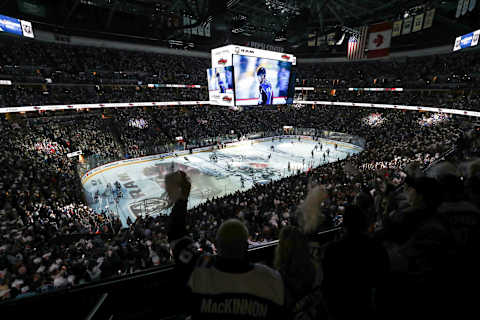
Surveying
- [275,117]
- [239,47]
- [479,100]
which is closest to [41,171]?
[239,47]

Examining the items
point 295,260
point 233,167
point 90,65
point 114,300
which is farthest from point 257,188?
point 90,65

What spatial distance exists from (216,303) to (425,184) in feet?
7.67

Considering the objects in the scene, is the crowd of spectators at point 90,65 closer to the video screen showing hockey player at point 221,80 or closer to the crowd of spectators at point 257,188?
the crowd of spectators at point 257,188

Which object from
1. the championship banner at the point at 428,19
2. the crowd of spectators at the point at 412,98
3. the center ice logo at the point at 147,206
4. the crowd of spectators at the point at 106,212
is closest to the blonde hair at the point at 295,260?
the crowd of spectators at the point at 106,212

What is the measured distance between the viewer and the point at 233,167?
25219mm

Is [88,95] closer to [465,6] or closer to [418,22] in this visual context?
[418,22]

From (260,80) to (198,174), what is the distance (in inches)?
418

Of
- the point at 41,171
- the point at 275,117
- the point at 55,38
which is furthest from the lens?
the point at 275,117

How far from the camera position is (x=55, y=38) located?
33.2 metres

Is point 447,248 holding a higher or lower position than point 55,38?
lower

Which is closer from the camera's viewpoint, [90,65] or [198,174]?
[198,174]

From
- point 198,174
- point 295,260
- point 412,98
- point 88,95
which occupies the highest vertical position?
point 412,98

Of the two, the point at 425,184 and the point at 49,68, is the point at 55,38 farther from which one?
the point at 425,184

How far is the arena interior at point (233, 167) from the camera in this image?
189cm
